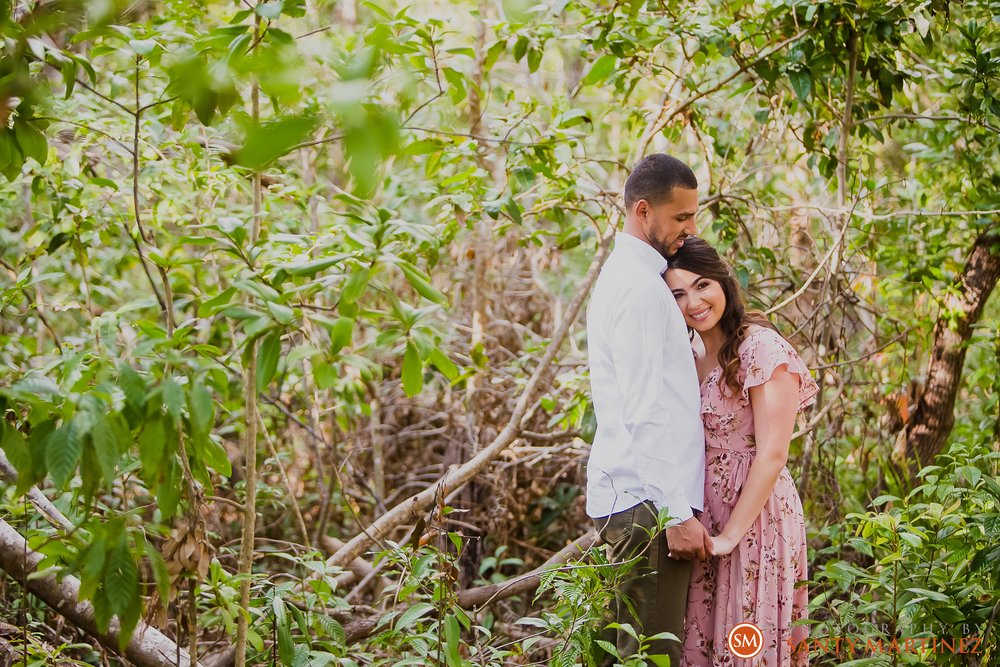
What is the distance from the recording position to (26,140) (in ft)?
6.49

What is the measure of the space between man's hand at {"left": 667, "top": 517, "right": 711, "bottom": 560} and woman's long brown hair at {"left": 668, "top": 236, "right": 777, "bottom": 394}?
0.55m

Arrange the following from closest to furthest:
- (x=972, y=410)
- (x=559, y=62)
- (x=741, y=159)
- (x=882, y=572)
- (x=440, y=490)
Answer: (x=440, y=490), (x=882, y=572), (x=741, y=159), (x=972, y=410), (x=559, y=62)

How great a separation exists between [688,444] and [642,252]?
66 cm

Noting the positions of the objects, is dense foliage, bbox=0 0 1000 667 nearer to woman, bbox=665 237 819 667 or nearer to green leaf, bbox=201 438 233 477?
green leaf, bbox=201 438 233 477

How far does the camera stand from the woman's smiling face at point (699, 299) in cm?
274

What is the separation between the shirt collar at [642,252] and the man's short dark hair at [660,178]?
154 millimetres

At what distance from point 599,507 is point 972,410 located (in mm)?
4309

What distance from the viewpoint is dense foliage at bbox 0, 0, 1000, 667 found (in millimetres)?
1688

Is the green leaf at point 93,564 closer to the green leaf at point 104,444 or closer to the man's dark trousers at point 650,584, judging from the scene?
the green leaf at point 104,444

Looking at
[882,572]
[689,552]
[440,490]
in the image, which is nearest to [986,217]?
[882,572]

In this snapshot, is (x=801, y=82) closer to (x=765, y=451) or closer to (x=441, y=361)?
(x=765, y=451)

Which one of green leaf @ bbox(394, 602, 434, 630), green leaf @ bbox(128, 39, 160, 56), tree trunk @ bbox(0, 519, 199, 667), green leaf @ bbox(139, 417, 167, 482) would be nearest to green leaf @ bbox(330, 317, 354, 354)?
green leaf @ bbox(139, 417, 167, 482)

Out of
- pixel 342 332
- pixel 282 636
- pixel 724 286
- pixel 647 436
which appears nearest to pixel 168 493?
→ pixel 342 332

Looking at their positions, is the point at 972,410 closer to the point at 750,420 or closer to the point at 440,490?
the point at 750,420
